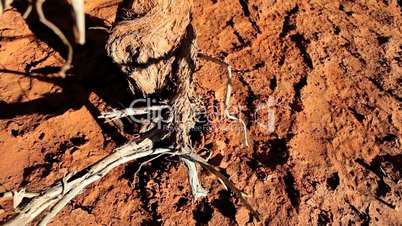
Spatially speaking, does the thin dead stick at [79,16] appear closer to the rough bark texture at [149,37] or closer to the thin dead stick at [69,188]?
the rough bark texture at [149,37]

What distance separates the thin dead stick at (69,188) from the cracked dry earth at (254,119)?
0.86ft

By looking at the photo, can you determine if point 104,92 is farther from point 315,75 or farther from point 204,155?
point 315,75

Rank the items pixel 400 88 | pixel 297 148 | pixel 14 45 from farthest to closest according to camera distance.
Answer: pixel 14 45
pixel 400 88
pixel 297 148

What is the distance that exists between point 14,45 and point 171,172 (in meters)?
1.73

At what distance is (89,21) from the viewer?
3.55m

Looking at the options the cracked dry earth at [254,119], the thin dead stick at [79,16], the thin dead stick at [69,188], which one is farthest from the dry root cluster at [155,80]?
the thin dead stick at [79,16]

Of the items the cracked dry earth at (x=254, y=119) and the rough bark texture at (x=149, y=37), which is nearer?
the rough bark texture at (x=149, y=37)

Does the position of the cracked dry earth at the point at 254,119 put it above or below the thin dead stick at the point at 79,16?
below

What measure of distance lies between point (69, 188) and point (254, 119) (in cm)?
129

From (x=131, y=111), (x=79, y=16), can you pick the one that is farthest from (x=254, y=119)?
(x=79, y=16)

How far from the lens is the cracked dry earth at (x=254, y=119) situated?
109 inches

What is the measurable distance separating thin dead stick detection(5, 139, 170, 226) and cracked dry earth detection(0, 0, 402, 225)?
0.86 ft

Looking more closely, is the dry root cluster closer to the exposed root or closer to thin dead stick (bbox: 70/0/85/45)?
the exposed root

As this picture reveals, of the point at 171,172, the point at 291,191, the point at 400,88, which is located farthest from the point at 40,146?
the point at 400,88
